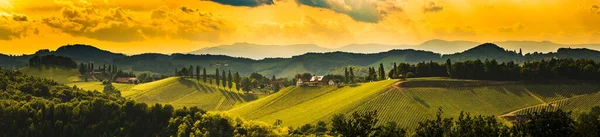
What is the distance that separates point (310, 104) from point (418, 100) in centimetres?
3578

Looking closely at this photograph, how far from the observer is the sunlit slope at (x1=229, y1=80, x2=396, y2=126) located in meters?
158

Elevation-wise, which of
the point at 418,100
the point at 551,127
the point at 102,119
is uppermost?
the point at 551,127

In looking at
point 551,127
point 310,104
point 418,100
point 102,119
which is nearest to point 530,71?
point 418,100

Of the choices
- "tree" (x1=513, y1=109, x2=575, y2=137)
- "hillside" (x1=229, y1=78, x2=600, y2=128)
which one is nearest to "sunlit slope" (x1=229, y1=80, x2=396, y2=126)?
"hillside" (x1=229, y1=78, x2=600, y2=128)

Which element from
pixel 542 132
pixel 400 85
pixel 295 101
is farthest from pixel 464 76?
pixel 542 132

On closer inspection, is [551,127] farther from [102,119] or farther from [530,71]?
[530,71]

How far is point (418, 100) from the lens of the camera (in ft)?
525

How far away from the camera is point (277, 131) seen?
12438 centimetres

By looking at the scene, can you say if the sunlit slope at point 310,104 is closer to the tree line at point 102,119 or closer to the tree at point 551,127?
the tree line at point 102,119

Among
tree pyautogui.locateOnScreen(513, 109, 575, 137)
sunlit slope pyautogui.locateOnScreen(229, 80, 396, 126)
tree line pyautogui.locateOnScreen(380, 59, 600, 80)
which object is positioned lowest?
sunlit slope pyautogui.locateOnScreen(229, 80, 396, 126)

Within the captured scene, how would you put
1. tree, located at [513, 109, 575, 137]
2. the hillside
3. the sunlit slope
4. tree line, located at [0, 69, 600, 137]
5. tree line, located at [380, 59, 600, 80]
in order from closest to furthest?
1. tree, located at [513, 109, 575, 137]
2. tree line, located at [0, 69, 600, 137]
3. the hillside
4. the sunlit slope
5. tree line, located at [380, 59, 600, 80]

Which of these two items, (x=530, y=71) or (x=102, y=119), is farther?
(x=530, y=71)

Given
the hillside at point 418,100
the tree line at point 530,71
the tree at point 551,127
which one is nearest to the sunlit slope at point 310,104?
the hillside at point 418,100

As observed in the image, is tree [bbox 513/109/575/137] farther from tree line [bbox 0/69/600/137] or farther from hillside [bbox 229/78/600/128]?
hillside [bbox 229/78/600/128]
